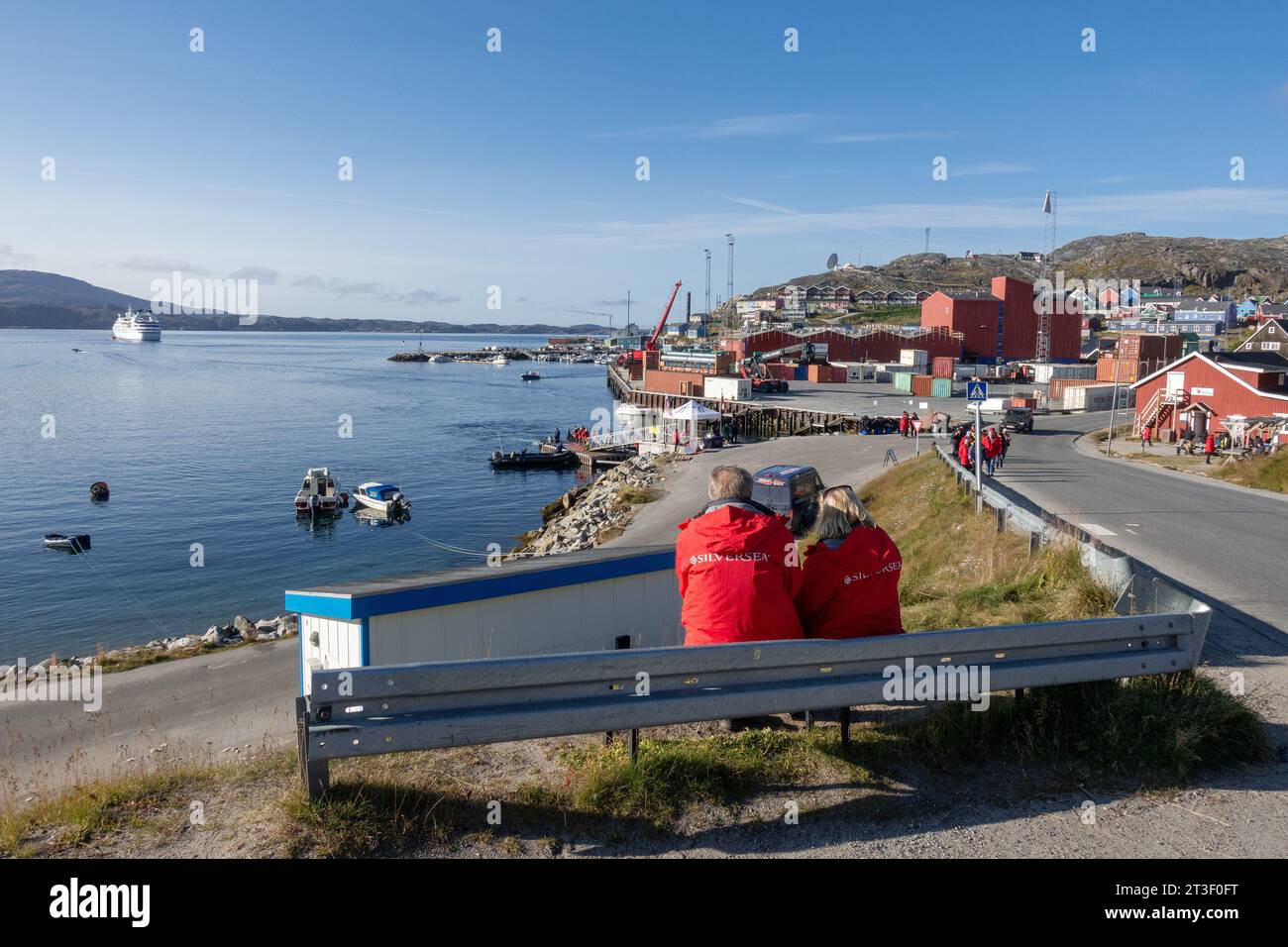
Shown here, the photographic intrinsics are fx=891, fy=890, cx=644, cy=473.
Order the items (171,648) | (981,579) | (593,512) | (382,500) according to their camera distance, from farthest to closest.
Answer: (382,500) → (593,512) → (171,648) → (981,579)

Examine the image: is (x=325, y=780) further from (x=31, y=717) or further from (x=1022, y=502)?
(x=1022, y=502)

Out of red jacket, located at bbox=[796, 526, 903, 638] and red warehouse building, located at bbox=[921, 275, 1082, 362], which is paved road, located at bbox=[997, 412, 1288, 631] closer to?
red jacket, located at bbox=[796, 526, 903, 638]

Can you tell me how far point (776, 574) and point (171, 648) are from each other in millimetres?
19786

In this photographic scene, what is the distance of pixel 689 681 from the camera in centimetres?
401

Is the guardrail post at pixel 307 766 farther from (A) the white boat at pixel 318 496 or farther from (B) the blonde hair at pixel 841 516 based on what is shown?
(A) the white boat at pixel 318 496

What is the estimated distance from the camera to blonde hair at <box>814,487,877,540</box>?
182 inches

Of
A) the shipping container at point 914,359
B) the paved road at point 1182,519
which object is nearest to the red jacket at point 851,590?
the paved road at point 1182,519

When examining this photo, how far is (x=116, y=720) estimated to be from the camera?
14.1 metres

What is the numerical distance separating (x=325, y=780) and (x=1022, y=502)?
612 inches

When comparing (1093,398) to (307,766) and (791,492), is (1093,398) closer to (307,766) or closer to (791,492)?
(791,492)

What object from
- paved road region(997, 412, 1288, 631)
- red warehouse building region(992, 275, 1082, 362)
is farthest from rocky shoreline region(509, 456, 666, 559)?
red warehouse building region(992, 275, 1082, 362)

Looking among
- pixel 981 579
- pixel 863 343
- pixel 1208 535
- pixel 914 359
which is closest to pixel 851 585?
pixel 981 579

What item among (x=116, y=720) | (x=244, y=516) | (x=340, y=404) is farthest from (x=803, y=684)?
(x=340, y=404)

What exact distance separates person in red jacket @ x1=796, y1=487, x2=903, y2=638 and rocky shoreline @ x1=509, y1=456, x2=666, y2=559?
68.0 ft
